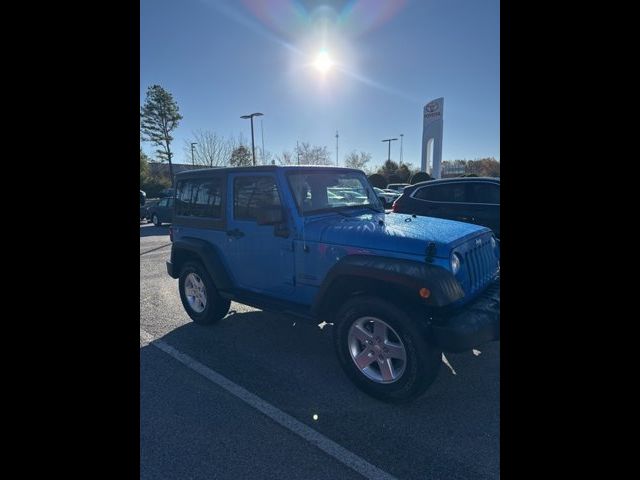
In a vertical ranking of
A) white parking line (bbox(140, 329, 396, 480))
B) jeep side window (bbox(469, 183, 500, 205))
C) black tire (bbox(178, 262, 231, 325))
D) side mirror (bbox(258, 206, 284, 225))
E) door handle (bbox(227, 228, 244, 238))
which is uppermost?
jeep side window (bbox(469, 183, 500, 205))

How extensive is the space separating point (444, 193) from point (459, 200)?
1.14 feet

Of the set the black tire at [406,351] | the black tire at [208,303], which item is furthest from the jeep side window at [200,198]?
the black tire at [406,351]

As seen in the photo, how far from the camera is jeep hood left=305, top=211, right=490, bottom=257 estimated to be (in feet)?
8.96

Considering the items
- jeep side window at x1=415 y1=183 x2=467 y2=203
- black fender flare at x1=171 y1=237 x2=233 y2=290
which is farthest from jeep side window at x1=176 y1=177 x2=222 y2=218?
jeep side window at x1=415 y1=183 x2=467 y2=203

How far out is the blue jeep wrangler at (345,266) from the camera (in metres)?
2.58

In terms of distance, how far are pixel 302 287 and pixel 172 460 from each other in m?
1.72

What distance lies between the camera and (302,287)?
135 inches

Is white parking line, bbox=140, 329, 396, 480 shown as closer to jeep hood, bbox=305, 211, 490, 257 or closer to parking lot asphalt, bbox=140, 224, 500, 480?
parking lot asphalt, bbox=140, 224, 500, 480

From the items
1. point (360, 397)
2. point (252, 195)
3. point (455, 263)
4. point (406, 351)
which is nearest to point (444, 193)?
point (252, 195)

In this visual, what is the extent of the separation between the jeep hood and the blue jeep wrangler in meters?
0.01

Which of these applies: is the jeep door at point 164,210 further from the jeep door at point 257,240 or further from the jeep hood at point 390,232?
the jeep hood at point 390,232
